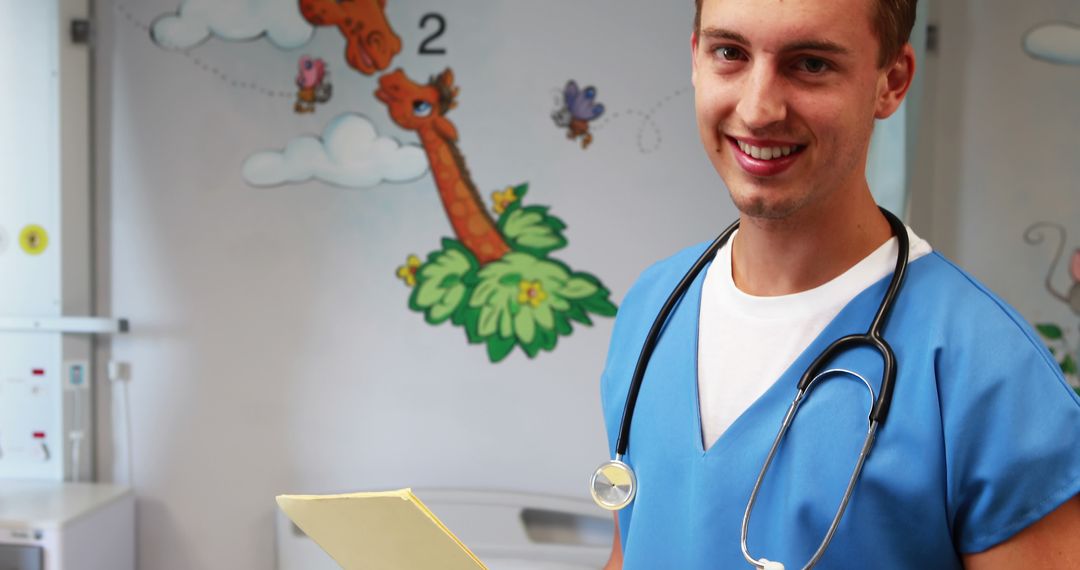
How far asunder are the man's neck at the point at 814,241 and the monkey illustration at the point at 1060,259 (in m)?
1.60

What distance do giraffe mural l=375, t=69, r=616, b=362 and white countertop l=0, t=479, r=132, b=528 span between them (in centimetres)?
101

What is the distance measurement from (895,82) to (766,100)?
13 centimetres

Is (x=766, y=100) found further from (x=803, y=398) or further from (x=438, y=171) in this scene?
(x=438, y=171)

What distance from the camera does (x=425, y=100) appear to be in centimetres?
229

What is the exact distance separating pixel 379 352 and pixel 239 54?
2.76ft

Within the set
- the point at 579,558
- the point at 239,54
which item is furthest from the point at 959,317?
the point at 239,54

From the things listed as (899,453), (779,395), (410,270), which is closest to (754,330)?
(779,395)

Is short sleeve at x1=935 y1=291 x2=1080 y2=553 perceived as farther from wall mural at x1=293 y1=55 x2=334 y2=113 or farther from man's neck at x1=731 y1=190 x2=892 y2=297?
wall mural at x1=293 y1=55 x2=334 y2=113

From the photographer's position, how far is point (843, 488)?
2.45 feet

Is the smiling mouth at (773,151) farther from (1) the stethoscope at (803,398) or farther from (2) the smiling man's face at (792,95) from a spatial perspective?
(1) the stethoscope at (803,398)

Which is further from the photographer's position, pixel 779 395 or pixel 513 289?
pixel 513 289

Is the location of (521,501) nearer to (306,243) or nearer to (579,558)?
(579,558)

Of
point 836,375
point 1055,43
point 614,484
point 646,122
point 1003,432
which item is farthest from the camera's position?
point 646,122

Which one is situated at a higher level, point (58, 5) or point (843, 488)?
point (58, 5)
